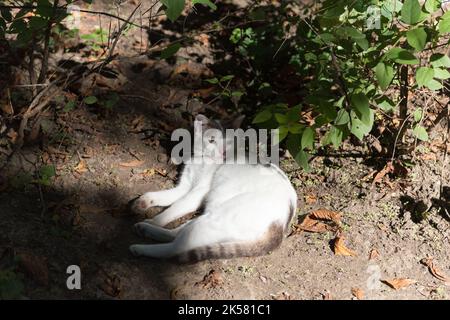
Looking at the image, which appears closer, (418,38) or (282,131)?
(418,38)

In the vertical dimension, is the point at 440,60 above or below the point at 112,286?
above

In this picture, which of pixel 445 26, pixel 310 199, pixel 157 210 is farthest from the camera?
pixel 310 199

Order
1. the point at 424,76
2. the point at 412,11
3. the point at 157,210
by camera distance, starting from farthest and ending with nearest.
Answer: the point at 157,210
the point at 424,76
the point at 412,11

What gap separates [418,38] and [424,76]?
406 mm

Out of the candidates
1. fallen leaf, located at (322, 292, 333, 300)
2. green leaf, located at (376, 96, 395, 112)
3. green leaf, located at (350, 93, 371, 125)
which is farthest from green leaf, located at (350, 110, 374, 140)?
fallen leaf, located at (322, 292, 333, 300)

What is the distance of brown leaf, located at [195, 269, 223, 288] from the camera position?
345 centimetres

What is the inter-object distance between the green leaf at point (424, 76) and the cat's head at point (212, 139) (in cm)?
157

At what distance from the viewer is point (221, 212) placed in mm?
3688

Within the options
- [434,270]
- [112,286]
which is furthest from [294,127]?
[112,286]

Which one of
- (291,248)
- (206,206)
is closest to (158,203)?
(206,206)

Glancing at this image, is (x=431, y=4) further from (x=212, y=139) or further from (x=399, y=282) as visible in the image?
(x=212, y=139)

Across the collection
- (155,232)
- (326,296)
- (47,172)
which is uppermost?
(47,172)

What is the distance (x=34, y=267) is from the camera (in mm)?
3221

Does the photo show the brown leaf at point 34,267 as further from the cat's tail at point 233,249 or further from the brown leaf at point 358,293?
the brown leaf at point 358,293
